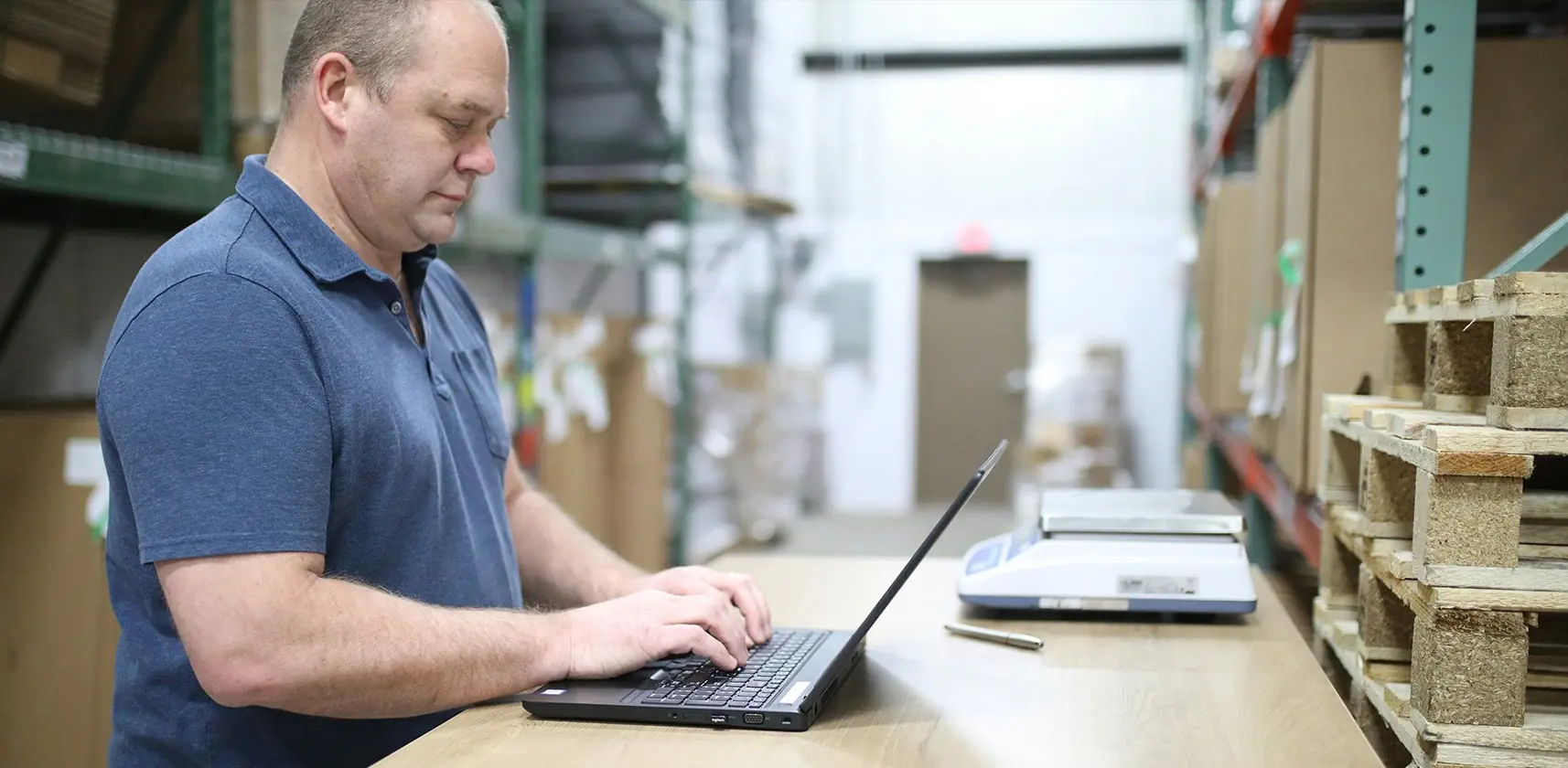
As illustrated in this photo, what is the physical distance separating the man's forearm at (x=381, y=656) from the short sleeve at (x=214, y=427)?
0.09m

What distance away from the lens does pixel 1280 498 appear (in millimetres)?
2607

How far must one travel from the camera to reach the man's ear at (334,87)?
161 centimetres

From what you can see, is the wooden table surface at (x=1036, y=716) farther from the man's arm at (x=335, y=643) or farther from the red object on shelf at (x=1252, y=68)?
the red object on shelf at (x=1252, y=68)

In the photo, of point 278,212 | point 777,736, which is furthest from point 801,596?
point 278,212

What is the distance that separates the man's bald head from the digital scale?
105cm

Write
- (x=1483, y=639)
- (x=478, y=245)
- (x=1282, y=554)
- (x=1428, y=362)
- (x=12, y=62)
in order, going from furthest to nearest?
(x=478, y=245), (x=1282, y=554), (x=12, y=62), (x=1428, y=362), (x=1483, y=639)

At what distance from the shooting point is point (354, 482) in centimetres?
156

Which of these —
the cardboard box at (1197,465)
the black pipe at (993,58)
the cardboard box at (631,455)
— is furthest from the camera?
the black pipe at (993,58)

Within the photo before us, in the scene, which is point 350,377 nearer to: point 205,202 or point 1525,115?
point 205,202

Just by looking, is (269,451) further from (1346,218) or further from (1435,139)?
(1346,218)

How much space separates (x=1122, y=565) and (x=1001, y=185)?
8.74 metres

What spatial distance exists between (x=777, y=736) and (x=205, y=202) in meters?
2.05

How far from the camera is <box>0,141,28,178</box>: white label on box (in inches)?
83.9

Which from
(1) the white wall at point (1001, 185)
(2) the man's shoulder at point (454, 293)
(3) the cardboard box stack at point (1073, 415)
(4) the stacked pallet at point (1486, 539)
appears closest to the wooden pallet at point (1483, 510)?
(4) the stacked pallet at point (1486, 539)
